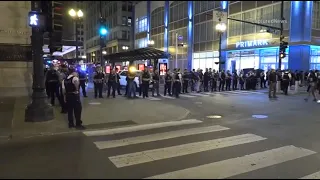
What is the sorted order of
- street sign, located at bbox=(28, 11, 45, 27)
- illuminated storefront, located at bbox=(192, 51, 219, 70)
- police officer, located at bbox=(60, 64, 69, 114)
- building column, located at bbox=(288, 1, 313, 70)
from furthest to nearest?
illuminated storefront, located at bbox=(192, 51, 219, 70) < building column, located at bbox=(288, 1, 313, 70) < police officer, located at bbox=(60, 64, 69, 114) < street sign, located at bbox=(28, 11, 45, 27)

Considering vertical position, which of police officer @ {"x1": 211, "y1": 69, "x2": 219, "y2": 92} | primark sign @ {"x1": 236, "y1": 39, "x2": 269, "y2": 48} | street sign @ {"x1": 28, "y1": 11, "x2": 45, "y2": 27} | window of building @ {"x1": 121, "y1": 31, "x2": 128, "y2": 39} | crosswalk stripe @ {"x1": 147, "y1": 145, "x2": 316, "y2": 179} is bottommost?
crosswalk stripe @ {"x1": 147, "y1": 145, "x2": 316, "y2": 179}

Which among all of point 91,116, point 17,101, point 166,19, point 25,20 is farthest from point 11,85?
point 166,19

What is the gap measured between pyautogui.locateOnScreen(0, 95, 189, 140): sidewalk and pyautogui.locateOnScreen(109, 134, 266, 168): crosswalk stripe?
3.14 metres

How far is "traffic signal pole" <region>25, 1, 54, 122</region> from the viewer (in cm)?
983

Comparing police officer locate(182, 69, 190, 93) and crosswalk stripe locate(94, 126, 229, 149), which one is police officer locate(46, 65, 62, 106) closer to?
crosswalk stripe locate(94, 126, 229, 149)

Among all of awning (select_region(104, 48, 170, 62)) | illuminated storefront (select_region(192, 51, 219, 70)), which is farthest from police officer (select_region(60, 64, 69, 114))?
illuminated storefront (select_region(192, 51, 219, 70))

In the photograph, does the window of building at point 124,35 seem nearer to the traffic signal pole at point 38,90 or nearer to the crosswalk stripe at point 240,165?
the traffic signal pole at point 38,90

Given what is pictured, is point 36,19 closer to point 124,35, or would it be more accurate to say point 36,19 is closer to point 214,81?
point 214,81

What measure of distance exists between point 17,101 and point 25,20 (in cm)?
389

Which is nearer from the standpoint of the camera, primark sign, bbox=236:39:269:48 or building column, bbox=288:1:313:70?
building column, bbox=288:1:313:70

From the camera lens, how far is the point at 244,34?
37469 millimetres

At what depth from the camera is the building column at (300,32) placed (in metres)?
32.0

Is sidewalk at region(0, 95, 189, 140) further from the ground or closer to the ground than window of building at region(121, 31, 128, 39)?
closer to the ground

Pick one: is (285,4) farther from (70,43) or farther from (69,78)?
(69,78)
